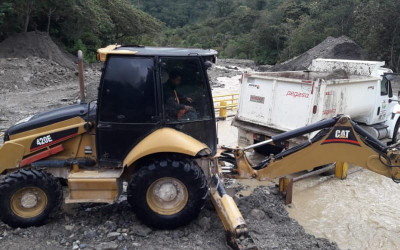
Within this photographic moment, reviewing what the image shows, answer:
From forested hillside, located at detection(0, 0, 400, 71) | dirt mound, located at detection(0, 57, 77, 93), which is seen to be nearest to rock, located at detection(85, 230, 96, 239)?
dirt mound, located at detection(0, 57, 77, 93)

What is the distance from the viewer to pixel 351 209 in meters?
6.54

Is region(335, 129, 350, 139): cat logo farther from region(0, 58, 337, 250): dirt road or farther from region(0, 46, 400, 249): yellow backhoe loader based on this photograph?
region(0, 58, 337, 250): dirt road

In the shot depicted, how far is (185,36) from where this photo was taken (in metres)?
67.9

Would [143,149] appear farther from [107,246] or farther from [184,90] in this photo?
[107,246]

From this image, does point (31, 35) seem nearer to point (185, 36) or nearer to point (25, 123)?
point (25, 123)

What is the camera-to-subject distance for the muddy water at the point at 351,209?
5.63 metres

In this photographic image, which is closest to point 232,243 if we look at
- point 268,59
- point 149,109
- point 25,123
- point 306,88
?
point 149,109

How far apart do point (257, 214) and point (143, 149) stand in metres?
2.01

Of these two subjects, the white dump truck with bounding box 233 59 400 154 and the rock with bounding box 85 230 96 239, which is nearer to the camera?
the rock with bounding box 85 230 96 239

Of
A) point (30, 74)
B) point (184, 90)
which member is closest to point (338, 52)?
point (30, 74)

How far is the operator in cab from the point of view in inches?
186

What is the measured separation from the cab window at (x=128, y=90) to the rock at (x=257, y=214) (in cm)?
206

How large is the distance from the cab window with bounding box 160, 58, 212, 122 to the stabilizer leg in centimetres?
103

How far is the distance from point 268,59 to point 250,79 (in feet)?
125
